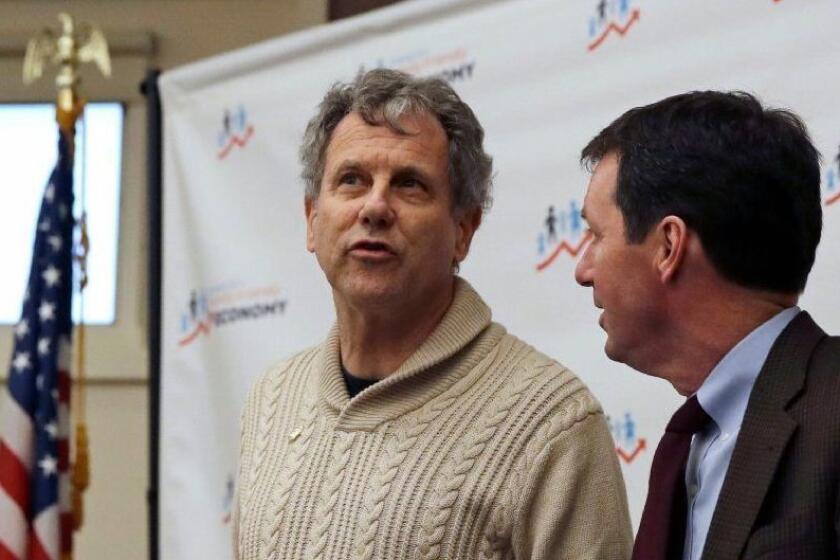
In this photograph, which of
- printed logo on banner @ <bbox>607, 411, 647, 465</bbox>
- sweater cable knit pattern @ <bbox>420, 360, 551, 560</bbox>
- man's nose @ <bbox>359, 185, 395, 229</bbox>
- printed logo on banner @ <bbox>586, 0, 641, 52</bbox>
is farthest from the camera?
printed logo on banner @ <bbox>586, 0, 641, 52</bbox>

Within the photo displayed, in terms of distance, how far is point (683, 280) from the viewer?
5.36 ft

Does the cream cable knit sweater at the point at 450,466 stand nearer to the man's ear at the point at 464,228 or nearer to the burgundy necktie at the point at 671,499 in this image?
the man's ear at the point at 464,228

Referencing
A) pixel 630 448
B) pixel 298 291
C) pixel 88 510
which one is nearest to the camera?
pixel 630 448

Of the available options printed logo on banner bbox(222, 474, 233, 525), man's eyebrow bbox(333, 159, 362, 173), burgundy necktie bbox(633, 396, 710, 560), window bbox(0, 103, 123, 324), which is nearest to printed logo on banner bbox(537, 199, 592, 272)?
man's eyebrow bbox(333, 159, 362, 173)

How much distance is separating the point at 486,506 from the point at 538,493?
0.07 m

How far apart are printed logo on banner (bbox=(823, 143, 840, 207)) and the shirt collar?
1083 mm

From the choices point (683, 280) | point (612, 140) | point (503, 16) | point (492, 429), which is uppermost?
point (503, 16)

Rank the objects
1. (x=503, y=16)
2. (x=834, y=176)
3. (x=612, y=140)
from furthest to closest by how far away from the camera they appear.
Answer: (x=503, y=16)
(x=834, y=176)
(x=612, y=140)

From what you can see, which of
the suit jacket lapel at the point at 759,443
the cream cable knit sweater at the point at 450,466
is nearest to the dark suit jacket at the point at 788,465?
the suit jacket lapel at the point at 759,443

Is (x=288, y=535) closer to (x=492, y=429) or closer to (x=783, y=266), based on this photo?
(x=492, y=429)

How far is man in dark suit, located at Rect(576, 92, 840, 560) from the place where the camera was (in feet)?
4.94

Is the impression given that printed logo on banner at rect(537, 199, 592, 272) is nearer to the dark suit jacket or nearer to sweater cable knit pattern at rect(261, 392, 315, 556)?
sweater cable knit pattern at rect(261, 392, 315, 556)

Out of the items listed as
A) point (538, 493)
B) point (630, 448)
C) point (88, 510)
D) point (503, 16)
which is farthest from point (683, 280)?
point (88, 510)

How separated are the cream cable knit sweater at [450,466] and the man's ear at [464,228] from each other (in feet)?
0.18
